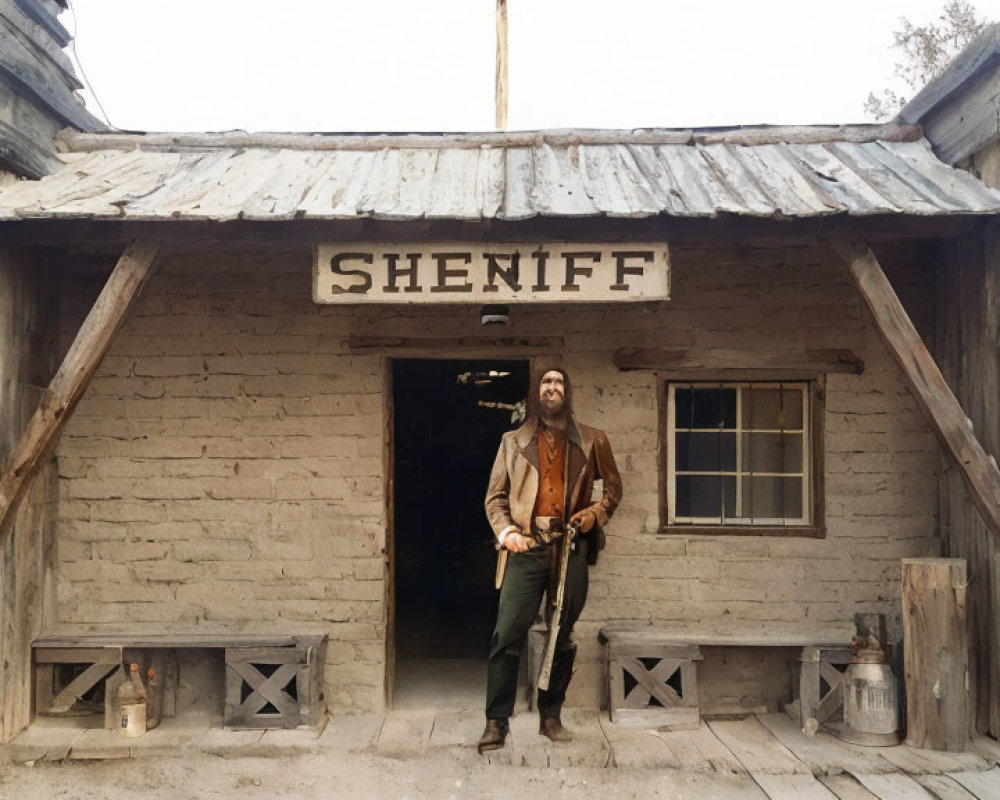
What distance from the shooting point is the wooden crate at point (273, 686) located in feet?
→ 17.6

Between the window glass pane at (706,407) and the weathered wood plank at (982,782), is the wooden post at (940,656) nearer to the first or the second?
the weathered wood plank at (982,782)

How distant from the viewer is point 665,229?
15.3ft

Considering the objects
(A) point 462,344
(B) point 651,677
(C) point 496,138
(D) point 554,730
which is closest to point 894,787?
(B) point 651,677

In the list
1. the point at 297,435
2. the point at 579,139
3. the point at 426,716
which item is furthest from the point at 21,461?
the point at 579,139

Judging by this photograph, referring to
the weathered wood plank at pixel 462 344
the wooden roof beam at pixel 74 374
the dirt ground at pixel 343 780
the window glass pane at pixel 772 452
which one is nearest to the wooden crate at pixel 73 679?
the dirt ground at pixel 343 780

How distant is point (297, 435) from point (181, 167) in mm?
1970

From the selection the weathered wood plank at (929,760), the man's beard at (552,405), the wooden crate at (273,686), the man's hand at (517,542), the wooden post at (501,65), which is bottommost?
the weathered wood plank at (929,760)

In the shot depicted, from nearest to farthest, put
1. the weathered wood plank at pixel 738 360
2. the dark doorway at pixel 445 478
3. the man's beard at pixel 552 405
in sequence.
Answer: the man's beard at pixel 552 405
the weathered wood plank at pixel 738 360
the dark doorway at pixel 445 478

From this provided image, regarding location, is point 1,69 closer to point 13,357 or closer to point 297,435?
point 13,357

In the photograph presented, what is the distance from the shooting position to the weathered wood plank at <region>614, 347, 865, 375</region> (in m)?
5.65

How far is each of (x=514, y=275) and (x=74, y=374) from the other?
2505 mm

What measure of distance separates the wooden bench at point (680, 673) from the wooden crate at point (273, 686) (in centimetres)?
199

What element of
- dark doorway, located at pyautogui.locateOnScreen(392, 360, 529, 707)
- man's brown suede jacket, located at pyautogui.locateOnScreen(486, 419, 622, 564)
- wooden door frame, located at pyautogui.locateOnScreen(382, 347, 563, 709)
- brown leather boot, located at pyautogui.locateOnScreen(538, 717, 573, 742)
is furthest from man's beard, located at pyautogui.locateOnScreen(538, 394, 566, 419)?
dark doorway, located at pyautogui.locateOnScreen(392, 360, 529, 707)

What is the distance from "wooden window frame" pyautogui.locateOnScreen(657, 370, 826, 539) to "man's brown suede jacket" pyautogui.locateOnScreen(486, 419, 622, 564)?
0.71 m
